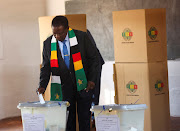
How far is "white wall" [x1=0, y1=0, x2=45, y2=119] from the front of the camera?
282 inches

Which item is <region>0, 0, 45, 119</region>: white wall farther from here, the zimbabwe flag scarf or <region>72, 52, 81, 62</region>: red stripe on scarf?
<region>72, 52, 81, 62</region>: red stripe on scarf

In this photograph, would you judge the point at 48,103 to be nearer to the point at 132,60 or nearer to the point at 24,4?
the point at 132,60

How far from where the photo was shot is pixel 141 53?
15.1ft

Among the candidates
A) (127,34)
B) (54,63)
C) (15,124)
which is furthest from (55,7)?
(54,63)

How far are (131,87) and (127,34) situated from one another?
1.90 feet

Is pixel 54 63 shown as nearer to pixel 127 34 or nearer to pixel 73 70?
pixel 73 70

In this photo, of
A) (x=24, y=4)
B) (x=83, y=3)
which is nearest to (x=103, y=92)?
(x=83, y=3)

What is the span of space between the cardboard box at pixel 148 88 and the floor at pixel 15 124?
63 cm

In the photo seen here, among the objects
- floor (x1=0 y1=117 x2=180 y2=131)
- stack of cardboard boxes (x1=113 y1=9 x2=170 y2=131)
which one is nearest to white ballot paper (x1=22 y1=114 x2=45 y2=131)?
stack of cardboard boxes (x1=113 y1=9 x2=170 y2=131)

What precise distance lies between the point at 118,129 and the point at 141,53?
1.66m

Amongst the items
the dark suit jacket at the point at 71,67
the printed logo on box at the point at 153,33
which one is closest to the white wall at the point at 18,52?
the printed logo on box at the point at 153,33

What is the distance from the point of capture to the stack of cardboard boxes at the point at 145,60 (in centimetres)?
457

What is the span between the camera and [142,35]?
180 inches

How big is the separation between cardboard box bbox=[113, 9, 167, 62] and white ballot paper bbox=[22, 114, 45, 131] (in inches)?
64.8
